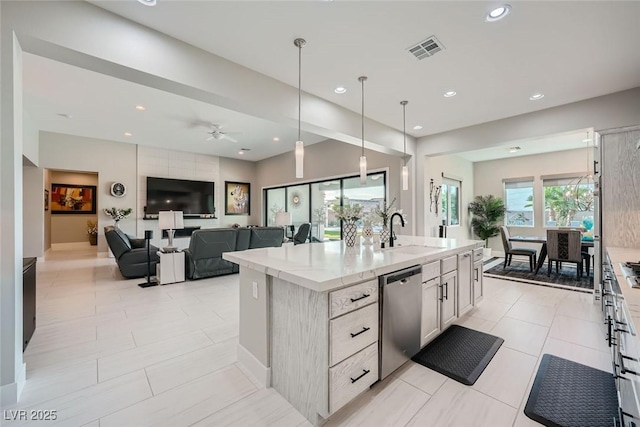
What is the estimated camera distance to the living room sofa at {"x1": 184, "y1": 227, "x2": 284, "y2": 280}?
482 centimetres

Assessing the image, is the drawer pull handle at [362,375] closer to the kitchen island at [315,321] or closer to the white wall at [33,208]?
the kitchen island at [315,321]

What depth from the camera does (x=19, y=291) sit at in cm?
187

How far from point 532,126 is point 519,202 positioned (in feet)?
13.4

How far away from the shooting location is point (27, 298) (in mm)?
2295

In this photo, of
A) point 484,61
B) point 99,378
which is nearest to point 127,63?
point 99,378

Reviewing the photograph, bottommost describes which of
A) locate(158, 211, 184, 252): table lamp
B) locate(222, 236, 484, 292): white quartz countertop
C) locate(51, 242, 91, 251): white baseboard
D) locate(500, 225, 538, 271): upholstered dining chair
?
locate(51, 242, 91, 251): white baseboard

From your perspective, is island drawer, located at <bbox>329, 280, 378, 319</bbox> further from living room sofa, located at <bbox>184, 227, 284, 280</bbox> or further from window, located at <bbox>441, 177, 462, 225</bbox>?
window, located at <bbox>441, 177, 462, 225</bbox>

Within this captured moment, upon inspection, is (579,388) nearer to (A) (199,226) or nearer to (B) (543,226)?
(B) (543,226)

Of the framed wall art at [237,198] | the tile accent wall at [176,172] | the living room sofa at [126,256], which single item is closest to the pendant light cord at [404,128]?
the living room sofa at [126,256]

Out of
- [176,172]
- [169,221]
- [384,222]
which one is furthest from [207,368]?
[176,172]

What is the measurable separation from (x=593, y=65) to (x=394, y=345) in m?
3.73

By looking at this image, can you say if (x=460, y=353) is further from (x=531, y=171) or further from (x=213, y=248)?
(x=531, y=171)

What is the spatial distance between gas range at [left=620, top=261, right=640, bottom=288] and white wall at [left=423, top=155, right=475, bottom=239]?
11.7 feet

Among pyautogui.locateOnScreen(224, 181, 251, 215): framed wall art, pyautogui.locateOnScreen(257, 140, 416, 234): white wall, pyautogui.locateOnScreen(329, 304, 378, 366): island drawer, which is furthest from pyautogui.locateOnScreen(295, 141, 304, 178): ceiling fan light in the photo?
pyautogui.locateOnScreen(224, 181, 251, 215): framed wall art
